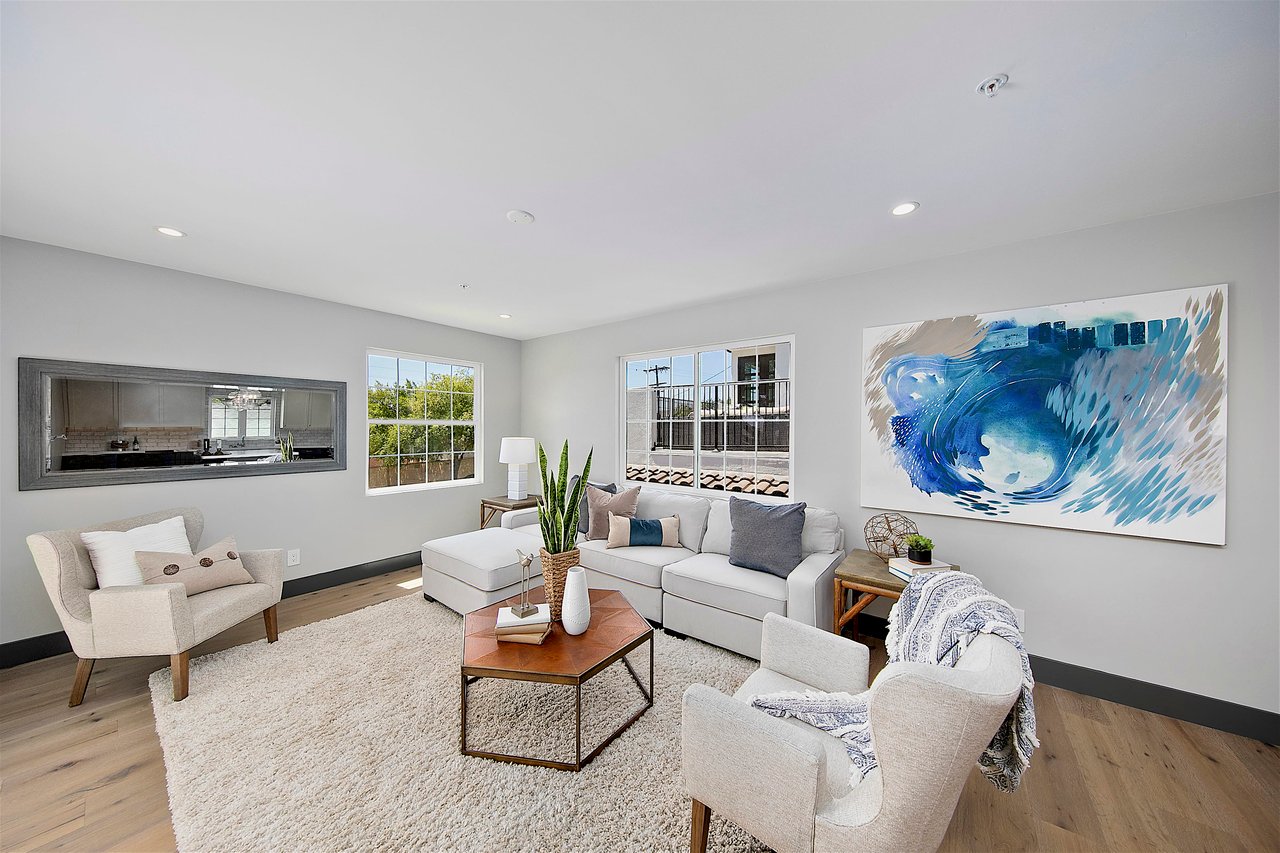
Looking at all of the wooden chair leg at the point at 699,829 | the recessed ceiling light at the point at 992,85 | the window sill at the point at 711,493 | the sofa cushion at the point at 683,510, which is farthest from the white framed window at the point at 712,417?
the wooden chair leg at the point at 699,829

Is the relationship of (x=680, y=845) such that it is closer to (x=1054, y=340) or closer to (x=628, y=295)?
(x=1054, y=340)

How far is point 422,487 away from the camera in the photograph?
4750 mm

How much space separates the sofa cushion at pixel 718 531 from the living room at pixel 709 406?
0.08 metres

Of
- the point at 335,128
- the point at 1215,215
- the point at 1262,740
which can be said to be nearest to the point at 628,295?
the point at 335,128

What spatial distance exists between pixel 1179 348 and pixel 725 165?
2437 millimetres

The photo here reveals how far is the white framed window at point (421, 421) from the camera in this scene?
4.43m

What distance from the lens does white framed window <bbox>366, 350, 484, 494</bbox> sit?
14.5 feet

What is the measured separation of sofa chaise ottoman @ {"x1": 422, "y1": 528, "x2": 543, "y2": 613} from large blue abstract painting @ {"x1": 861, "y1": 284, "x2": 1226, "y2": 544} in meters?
2.59

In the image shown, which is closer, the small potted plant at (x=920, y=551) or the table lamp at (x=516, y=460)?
the small potted plant at (x=920, y=551)

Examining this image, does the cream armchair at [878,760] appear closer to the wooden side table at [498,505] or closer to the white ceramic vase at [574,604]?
the white ceramic vase at [574,604]

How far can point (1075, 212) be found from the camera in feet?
7.41

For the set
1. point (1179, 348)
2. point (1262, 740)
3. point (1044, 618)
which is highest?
point (1179, 348)

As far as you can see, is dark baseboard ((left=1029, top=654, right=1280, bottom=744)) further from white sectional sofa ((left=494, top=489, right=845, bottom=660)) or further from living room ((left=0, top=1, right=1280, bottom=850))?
white sectional sofa ((left=494, top=489, right=845, bottom=660))

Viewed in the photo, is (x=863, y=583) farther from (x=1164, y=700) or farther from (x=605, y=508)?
(x=605, y=508)
